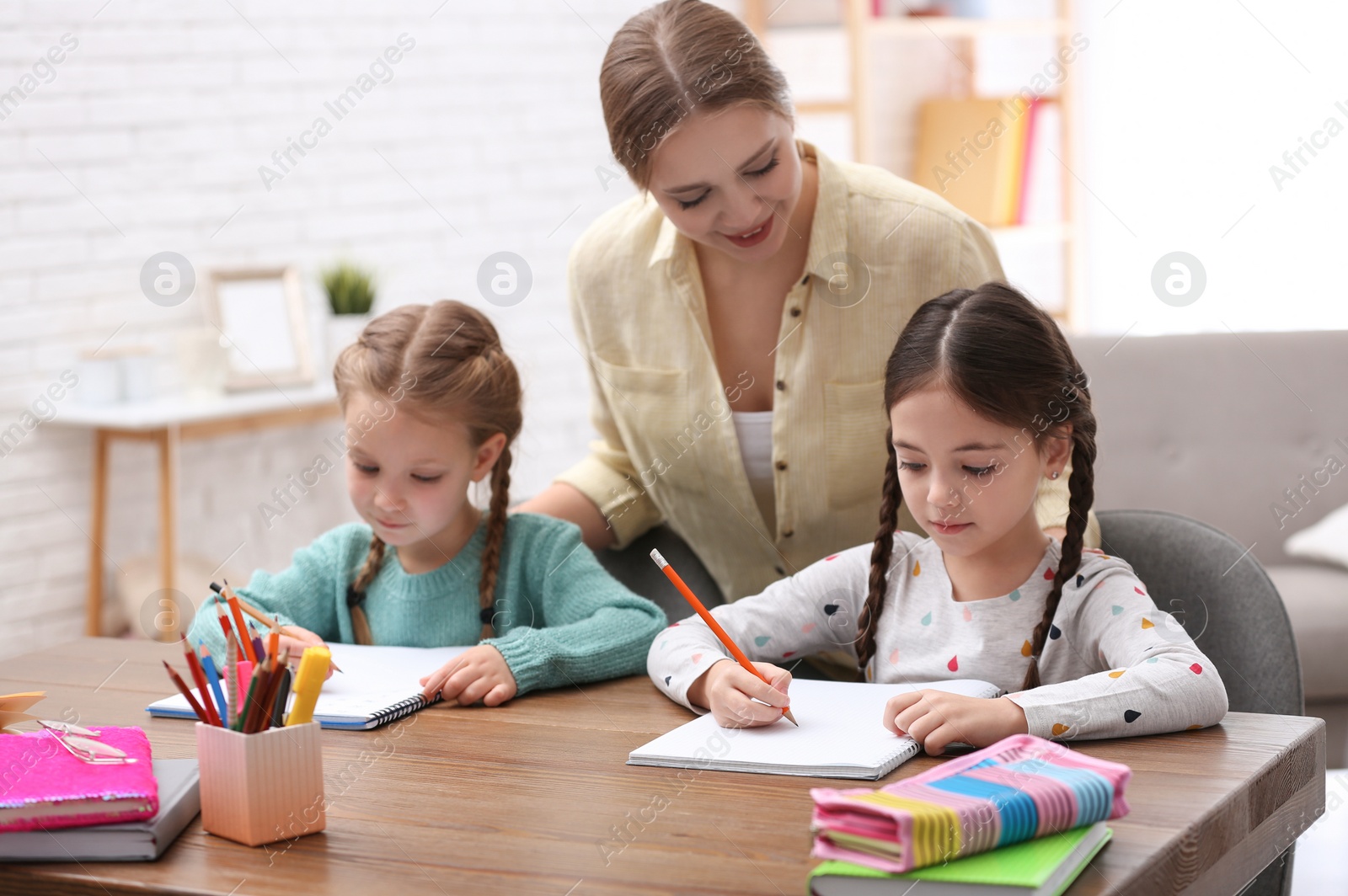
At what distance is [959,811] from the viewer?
841 mm

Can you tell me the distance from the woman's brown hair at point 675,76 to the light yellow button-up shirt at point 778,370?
215 mm

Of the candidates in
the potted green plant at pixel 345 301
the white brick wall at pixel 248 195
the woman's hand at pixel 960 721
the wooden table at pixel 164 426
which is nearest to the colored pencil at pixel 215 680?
the woman's hand at pixel 960 721

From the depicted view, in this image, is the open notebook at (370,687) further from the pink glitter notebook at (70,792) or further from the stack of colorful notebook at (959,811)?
the stack of colorful notebook at (959,811)

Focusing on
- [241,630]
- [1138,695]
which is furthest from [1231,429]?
[241,630]

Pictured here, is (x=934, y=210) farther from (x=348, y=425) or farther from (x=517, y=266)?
(x=517, y=266)

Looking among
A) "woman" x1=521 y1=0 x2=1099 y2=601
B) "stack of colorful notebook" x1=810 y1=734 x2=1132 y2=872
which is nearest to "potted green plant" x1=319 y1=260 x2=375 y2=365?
"woman" x1=521 y1=0 x2=1099 y2=601

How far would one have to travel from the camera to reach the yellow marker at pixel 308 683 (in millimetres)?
993

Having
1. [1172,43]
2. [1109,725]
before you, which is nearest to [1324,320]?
[1172,43]

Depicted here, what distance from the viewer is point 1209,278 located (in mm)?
4109

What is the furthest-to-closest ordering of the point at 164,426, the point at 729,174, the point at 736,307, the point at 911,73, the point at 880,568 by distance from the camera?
the point at 911,73 < the point at 164,426 < the point at 736,307 < the point at 729,174 < the point at 880,568

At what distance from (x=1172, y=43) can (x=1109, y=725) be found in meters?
3.92

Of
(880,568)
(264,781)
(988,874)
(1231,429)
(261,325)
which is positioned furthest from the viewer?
(261,325)

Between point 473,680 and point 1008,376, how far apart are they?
0.62 metres

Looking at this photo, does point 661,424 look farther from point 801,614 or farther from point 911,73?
point 911,73
